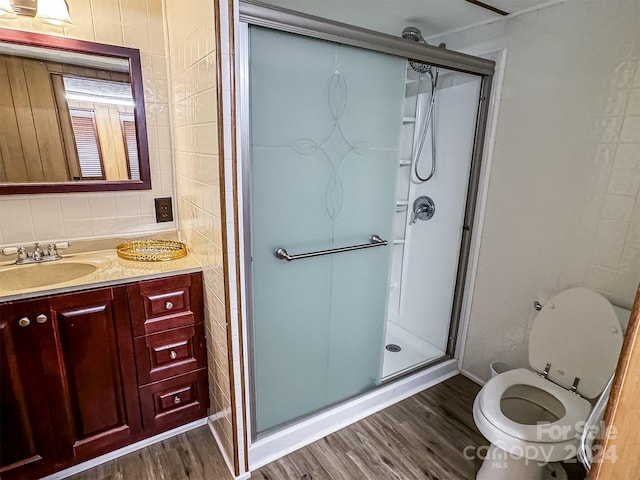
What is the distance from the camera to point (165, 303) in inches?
62.2

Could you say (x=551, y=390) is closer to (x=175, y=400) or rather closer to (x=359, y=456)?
(x=359, y=456)

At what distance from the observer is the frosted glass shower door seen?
1.36 metres

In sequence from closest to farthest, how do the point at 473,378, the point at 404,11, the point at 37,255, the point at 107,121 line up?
A: 1. the point at 37,255
2. the point at 107,121
3. the point at 404,11
4. the point at 473,378

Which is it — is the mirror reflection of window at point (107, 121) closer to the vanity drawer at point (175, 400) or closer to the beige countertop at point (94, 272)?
the beige countertop at point (94, 272)

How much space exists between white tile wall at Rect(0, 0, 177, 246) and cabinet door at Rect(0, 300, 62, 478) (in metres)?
0.51

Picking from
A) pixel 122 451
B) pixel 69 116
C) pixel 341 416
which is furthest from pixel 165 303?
pixel 341 416

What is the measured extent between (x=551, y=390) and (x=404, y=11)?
78.0 inches

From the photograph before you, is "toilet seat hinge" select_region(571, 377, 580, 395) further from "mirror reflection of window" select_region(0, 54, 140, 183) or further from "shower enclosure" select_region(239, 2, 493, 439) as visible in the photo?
"mirror reflection of window" select_region(0, 54, 140, 183)

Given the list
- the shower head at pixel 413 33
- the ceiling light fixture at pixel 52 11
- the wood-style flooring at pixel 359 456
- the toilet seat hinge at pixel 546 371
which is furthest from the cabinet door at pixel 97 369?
the shower head at pixel 413 33

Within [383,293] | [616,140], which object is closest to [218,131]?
[383,293]

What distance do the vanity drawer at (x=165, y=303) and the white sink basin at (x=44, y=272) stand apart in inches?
10.2

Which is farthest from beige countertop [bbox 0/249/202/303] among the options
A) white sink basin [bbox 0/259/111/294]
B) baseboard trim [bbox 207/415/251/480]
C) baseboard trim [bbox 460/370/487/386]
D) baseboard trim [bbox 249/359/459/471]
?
baseboard trim [bbox 460/370/487/386]

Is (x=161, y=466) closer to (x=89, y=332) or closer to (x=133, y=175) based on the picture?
(x=89, y=332)

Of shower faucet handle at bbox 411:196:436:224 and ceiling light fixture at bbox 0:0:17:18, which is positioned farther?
shower faucet handle at bbox 411:196:436:224
